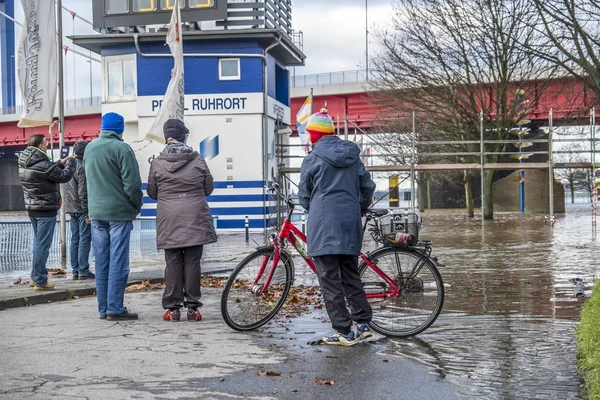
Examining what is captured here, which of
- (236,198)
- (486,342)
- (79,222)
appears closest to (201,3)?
(236,198)

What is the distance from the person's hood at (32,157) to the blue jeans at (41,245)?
0.67 metres

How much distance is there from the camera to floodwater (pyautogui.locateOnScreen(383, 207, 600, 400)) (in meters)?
5.95

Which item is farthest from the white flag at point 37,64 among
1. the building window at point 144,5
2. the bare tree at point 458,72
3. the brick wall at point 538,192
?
the brick wall at point 538,192

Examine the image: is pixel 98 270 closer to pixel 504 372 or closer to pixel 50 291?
pixel 50 291

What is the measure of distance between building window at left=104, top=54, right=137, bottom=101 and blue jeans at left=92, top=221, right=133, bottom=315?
2135 cm

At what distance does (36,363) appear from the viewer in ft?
21.7

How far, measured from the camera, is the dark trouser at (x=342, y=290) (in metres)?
7.44

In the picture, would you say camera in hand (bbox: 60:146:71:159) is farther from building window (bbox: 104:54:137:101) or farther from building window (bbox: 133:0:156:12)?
building window (bbox: 104:54:137:101)

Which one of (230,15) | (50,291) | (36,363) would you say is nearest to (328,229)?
(36,363)

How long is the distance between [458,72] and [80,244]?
2684cm

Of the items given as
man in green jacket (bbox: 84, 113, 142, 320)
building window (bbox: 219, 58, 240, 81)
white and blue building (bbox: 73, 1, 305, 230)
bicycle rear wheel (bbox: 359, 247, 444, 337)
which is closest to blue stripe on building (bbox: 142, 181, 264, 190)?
white and blue building (bbox: 73, 1, 305, 230)

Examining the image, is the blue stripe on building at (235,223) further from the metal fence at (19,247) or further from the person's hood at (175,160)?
the person's hood at (175,160)

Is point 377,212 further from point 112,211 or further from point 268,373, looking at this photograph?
point 112,211

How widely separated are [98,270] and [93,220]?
0.48m
